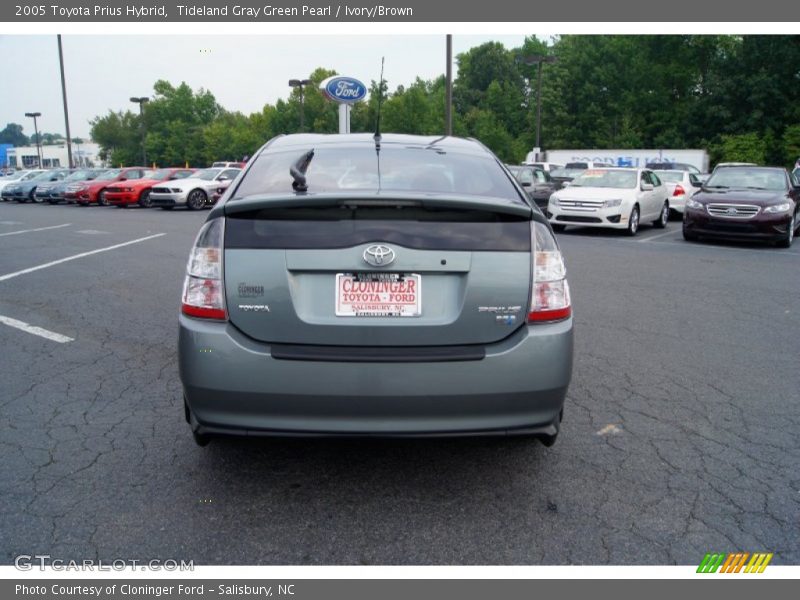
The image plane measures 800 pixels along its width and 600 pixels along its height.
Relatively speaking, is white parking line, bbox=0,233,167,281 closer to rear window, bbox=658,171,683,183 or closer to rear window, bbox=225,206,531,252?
rear window, bbox=225,206,531,252

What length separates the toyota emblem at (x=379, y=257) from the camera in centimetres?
287

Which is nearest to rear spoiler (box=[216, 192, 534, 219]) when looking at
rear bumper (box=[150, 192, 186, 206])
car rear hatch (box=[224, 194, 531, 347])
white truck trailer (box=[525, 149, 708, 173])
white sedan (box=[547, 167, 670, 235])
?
car rear hatch (box=[224, 194, 531, 347])

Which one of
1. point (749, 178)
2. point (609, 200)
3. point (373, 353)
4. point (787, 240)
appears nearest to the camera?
point (373, 353)

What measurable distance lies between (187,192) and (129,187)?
9.66ft

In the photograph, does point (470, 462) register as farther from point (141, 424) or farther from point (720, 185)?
point (720, 185)

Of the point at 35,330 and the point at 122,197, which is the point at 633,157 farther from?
the point at 35,330

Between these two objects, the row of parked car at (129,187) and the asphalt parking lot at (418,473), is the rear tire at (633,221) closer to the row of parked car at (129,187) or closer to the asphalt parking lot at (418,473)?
the asphalt parking lot at (418,473)

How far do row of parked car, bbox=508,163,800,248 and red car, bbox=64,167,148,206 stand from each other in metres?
18.2

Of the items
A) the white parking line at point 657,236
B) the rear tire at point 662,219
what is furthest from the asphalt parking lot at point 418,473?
the rear tire at point 662,219

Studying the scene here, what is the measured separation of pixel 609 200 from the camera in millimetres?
15062

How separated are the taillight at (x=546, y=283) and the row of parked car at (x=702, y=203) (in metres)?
10.7

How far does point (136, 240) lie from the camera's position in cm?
1382

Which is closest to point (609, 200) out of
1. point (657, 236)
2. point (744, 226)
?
point (657, 236)

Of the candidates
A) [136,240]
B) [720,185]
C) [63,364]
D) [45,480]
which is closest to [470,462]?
[45,480]
